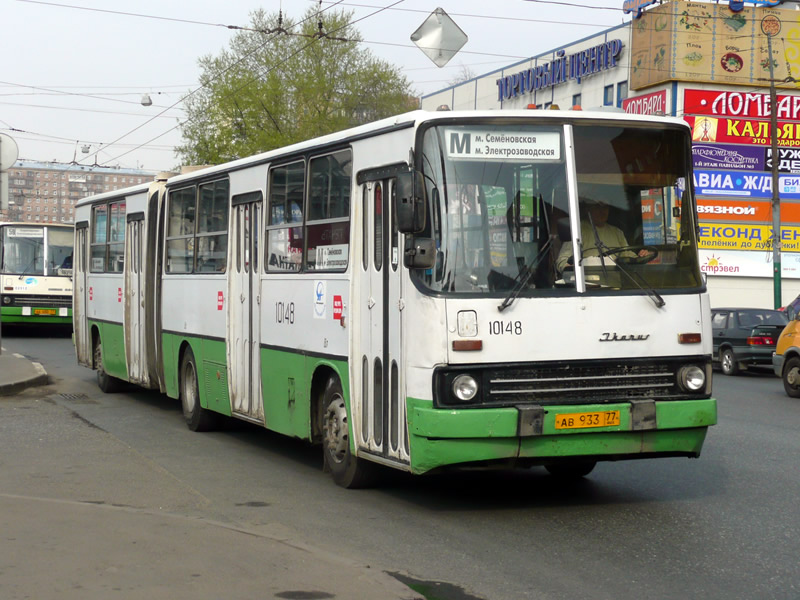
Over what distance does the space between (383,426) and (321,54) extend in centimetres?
5521

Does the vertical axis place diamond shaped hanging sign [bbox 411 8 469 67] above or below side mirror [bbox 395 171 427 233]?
Result: above

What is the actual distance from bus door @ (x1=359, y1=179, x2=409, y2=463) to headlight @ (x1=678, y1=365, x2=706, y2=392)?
1.95m

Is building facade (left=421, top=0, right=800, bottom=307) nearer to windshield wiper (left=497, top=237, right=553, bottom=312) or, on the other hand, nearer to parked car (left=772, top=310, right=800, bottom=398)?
parked car (left=772, top=310, right=800, bottom=398)

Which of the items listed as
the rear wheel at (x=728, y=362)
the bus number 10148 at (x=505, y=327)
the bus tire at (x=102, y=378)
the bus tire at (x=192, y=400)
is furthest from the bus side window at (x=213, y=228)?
the rear wheel at (x=728, y=362)

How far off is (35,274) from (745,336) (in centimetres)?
1834

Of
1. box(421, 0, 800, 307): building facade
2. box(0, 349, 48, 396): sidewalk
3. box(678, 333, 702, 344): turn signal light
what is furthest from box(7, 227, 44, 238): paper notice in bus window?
box(678, 333, 702, 344): turn signal light

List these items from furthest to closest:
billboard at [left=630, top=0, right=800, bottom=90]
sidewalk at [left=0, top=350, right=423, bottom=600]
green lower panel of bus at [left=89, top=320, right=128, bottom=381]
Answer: billboard at [left=630, top=0, right=800, bottom=90]
green lower panel of bus at [left=89, top=320, right=128, bottom=381]
sidewalk at [left=0, top=350, right=423, bottom=600]

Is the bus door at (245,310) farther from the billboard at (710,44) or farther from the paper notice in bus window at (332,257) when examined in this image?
the billboard at (710,44)

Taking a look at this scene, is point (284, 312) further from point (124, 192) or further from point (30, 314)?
point (30, 314)

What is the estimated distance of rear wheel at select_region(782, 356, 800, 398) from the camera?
65.6ft

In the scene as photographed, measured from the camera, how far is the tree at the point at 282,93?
61469 mm

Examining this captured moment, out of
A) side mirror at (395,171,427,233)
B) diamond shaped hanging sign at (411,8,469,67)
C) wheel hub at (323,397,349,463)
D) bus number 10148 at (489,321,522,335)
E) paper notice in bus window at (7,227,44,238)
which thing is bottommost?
wheel hub at (323,397,349,463)

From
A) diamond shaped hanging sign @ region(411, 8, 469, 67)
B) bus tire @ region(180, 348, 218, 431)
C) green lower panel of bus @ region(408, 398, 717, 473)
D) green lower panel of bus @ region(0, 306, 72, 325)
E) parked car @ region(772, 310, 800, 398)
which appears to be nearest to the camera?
green lower panel of bus @ region(408, 398, 717, 473)

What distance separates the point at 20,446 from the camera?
11.9 meters
